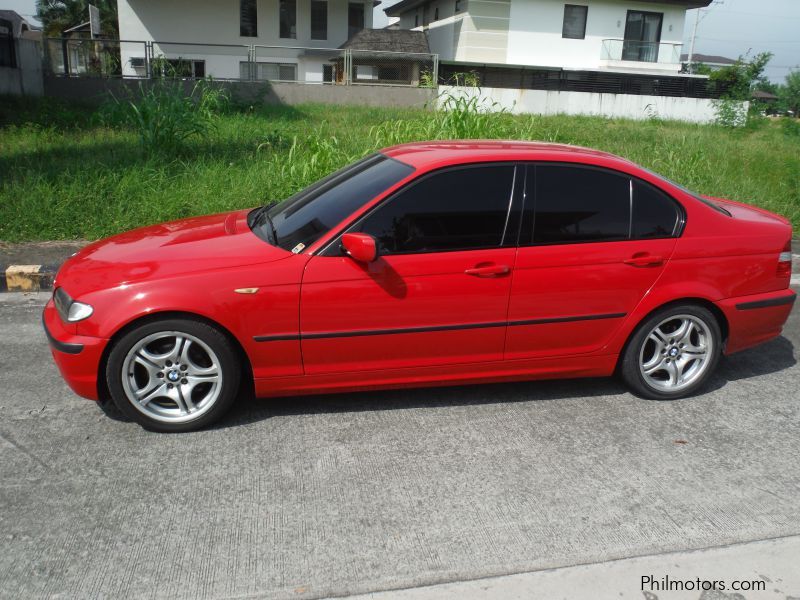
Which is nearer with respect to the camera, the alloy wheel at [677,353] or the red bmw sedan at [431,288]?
the red bmw sedan at [431,288]

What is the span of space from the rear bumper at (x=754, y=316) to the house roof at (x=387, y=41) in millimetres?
29407

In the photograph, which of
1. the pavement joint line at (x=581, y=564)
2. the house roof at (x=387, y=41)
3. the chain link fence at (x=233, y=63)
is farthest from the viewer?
the house roof at (x=387, y=41)

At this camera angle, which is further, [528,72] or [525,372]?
[528,72]

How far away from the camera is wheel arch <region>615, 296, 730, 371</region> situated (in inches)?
174

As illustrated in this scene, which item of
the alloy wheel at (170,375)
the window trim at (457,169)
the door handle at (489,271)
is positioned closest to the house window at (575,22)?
the window trim at (457,169)

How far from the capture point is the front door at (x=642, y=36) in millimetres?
36312

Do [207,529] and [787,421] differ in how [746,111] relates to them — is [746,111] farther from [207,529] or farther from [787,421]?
[207,529]

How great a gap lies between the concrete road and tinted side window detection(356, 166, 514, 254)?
1.06 meters

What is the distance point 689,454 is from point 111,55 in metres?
21.9

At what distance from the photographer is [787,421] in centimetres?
435

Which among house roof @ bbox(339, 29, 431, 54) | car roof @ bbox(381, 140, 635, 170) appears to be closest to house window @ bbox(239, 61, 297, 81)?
house roof @ bbox(339, 29, 431, 54)

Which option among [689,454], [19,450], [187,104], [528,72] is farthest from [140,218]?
[528,72]

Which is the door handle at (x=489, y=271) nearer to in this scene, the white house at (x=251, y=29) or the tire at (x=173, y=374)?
the tire at (x=173, y=374)

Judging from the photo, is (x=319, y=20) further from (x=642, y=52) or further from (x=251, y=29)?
(x=642, y=52)
